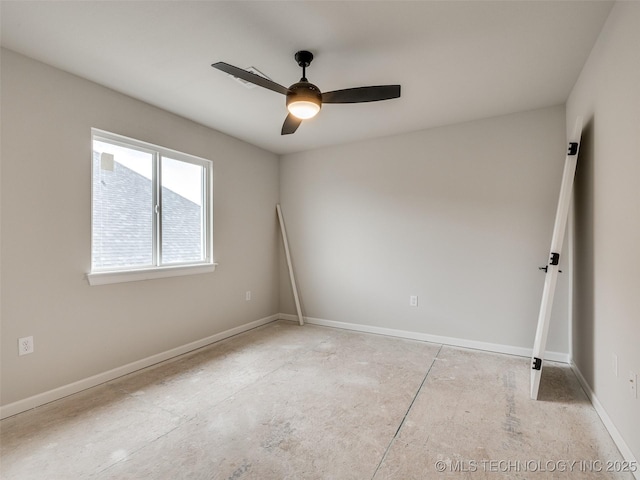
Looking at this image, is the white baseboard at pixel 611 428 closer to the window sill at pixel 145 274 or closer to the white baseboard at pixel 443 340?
the white baseboard at pixel 443 340

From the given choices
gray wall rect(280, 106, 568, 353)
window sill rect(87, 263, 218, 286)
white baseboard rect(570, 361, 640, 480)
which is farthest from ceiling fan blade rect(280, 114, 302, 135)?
white baseboard rect(570, 361, 640, 480)

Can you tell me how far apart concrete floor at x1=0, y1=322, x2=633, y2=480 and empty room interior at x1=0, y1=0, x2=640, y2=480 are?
0.02 meters

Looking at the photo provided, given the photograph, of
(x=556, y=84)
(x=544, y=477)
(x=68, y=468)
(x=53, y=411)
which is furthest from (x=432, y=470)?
(x=556, y=84)

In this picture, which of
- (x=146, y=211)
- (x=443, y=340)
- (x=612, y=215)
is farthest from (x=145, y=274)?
(x=612, y=215)

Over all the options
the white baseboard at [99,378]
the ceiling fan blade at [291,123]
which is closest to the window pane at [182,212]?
the white baseboard at [99,378]

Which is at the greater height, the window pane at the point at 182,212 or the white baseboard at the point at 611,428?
the window pane at the point at 182,212

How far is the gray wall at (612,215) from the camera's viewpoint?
1578 millimetres

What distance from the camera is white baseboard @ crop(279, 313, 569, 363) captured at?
3.04m

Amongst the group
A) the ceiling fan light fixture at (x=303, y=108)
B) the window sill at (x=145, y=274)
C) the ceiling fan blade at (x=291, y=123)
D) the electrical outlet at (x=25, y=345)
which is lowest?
the electrical outlet at (x=25, y=345)

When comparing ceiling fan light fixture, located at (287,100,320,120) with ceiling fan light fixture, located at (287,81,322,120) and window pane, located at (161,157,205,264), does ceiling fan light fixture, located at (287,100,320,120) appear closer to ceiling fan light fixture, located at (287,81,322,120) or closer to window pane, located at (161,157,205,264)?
ceiling fan light fixture, located at (287,81,322,120)

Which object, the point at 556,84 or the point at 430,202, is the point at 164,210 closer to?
the point at 430,202

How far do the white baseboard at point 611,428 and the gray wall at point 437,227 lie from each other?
702 mm

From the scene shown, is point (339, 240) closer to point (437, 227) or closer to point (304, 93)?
point (437, 227)

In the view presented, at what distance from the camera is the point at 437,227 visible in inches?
140
